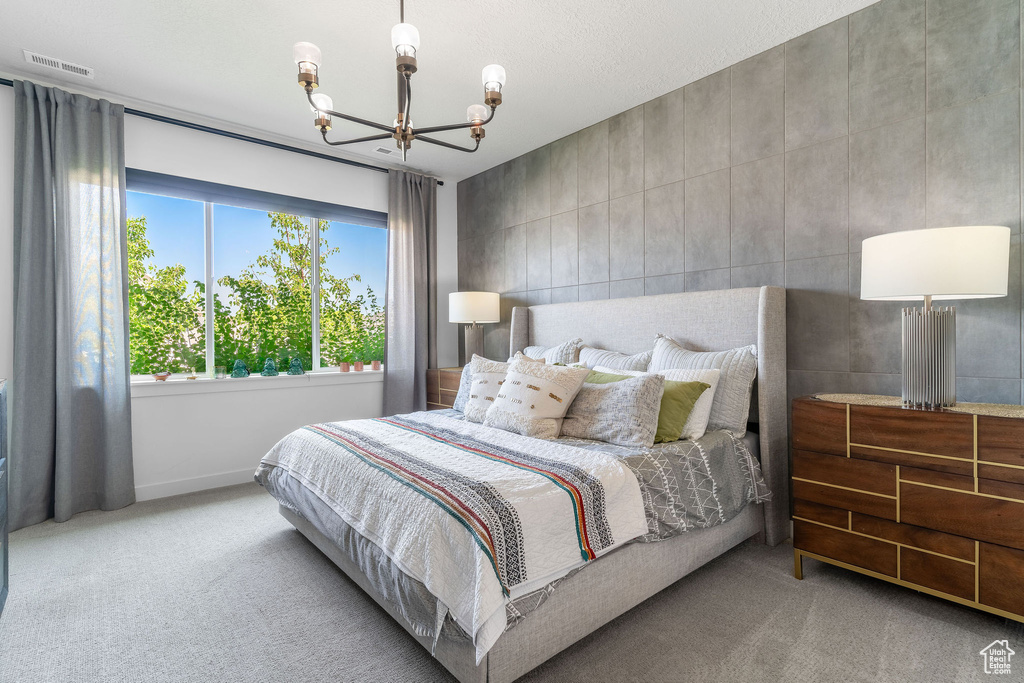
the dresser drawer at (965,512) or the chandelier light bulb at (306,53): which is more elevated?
the chandelier light bulb at (306,53)

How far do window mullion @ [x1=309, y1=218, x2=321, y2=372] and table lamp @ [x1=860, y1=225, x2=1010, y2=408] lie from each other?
3.96m

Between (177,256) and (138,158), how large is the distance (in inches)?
27.8

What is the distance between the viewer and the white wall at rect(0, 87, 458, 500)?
331 cm

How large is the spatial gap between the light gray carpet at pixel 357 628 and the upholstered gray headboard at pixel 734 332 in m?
0.41

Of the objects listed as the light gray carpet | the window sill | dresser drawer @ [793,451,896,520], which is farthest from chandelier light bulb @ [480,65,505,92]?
the window sill

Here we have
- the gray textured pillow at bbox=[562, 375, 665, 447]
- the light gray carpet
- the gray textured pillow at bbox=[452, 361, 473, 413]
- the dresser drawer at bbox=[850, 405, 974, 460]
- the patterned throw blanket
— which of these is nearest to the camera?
the patterned throw blanket

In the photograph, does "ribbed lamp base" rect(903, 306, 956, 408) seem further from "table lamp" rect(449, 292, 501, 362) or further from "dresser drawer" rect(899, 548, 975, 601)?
"table lamp" rect(449, 292, 501, 362)

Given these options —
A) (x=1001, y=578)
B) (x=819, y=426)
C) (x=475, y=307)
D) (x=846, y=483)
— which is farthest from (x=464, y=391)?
(x=1001, y=578)

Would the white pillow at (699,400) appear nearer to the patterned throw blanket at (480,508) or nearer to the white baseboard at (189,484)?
the patterned throw blanket at (480,508)

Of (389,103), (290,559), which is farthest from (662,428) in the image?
(389,103)

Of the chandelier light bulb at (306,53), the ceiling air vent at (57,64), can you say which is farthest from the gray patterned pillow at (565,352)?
the ceiling air vent at (57,64)

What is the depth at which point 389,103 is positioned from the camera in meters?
3.34

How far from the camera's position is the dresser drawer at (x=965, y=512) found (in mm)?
1675

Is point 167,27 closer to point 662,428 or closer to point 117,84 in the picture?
point 117,84
